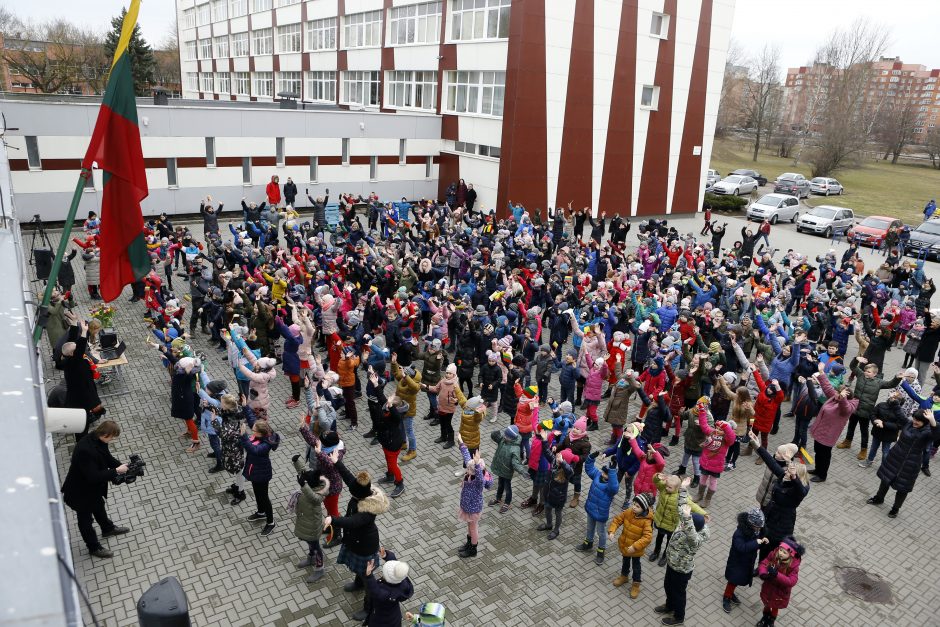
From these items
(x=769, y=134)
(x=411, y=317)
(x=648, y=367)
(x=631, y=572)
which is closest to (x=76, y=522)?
(x=411, y=317)

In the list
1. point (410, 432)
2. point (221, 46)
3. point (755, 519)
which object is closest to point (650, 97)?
point (410, 432)

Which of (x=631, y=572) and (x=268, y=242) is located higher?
(x=268, y=242)

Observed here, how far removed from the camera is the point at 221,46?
58.5 metres

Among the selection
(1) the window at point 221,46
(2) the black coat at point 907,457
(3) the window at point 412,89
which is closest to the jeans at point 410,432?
(2) the black coat at point 907,457

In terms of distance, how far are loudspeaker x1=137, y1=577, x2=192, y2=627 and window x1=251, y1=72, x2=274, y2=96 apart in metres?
51.5

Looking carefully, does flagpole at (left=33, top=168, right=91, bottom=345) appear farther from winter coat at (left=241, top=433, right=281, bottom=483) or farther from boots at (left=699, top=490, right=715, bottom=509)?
boots at (left=699, top=490, right=715, bottom=509)

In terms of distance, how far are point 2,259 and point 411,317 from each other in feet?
22.5

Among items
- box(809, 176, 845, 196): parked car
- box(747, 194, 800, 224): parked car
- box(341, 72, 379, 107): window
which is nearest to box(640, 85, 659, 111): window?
box(747, 194, 800, 224): parked car

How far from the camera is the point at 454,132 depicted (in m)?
29.0

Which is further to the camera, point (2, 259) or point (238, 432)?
point (238, 432)

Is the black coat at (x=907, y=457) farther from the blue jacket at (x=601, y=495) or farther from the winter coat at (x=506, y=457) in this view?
the winter coat at (x=506, y=457)

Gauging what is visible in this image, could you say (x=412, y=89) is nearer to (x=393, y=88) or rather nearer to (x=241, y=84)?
(x=393, y=88)

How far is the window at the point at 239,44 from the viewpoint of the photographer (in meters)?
52.0

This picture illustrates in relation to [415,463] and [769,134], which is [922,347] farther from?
[769,134]
